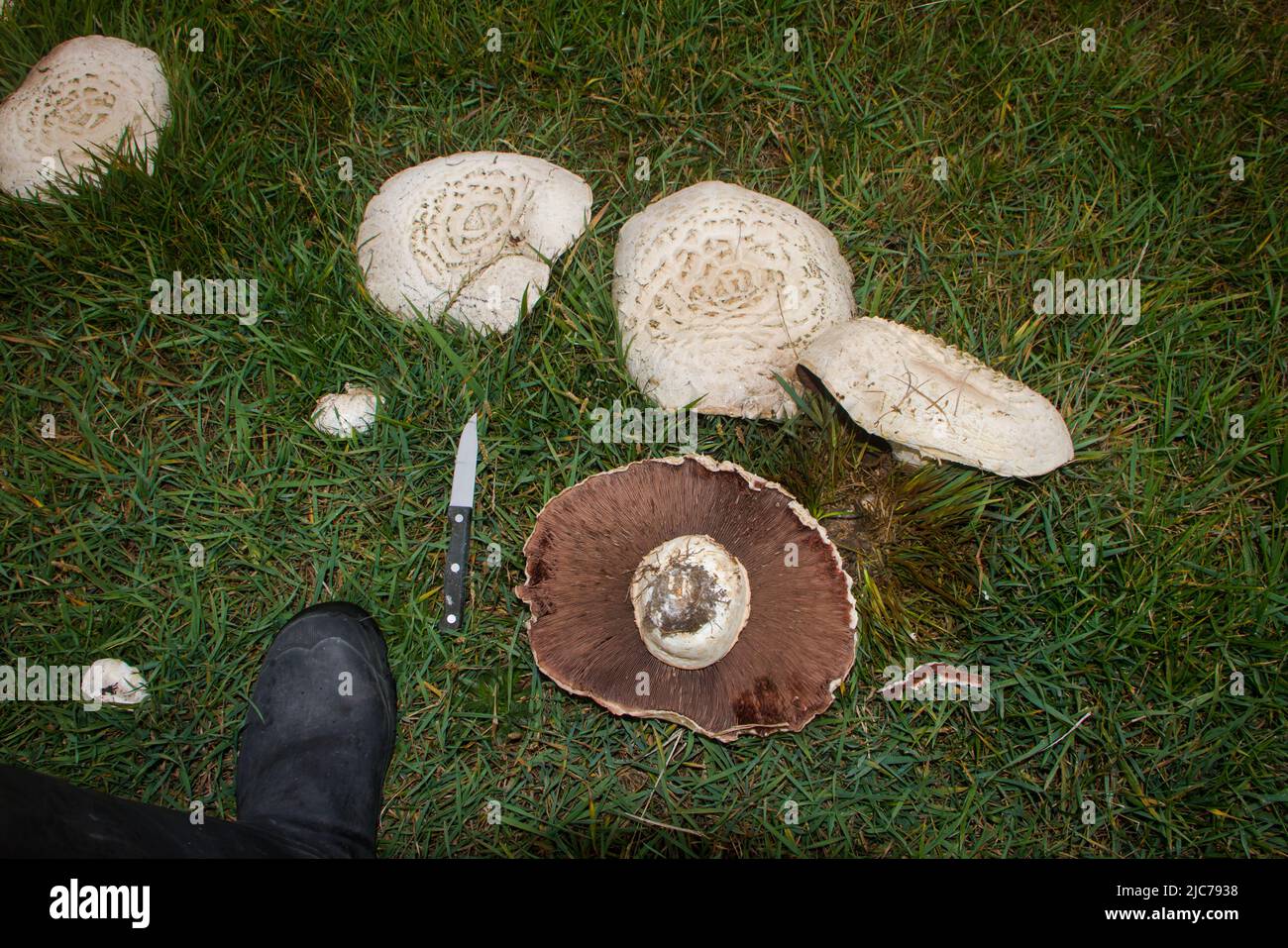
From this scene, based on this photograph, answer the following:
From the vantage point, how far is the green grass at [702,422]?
273 centimetres

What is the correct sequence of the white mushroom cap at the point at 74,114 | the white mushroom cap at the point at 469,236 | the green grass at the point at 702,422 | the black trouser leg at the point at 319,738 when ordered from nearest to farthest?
the black trouser leg at the point at 319,738, the green grass at the point at 702,422, the white mushroom cap at the point at 469,236, the white mushroom cap at the point at 74,114

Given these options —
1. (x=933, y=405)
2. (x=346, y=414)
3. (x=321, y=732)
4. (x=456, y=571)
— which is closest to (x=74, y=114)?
(x=346, y=414)

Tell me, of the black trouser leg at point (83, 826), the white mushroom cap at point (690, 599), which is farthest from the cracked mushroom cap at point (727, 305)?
the black trouser leg at point (83, 826)

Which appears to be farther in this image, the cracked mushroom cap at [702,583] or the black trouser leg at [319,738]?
the black trouser leg at [319,738]

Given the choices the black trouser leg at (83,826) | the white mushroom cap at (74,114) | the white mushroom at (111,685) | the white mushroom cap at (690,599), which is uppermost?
the white mushroom cap at (74,114)

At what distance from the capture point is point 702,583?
232 cm

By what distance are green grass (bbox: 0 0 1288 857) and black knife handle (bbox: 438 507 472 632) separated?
88mm

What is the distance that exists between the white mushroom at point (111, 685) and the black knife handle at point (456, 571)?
1072 mm

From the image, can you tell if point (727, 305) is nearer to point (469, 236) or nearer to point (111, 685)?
point (469, 236)

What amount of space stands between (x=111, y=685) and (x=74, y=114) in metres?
2.16

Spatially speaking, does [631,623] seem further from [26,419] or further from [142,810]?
[26,419]

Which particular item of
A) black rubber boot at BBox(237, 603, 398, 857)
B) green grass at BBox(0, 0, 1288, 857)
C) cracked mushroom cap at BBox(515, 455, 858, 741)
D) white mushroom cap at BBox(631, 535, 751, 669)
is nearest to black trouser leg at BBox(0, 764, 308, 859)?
black rubber boot at BBox(237, 603, 398, 857)

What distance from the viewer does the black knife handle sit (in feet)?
9.09

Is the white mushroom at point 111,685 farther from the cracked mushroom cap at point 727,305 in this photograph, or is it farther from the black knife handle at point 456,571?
the cracked mushroom cap at point 727,305
